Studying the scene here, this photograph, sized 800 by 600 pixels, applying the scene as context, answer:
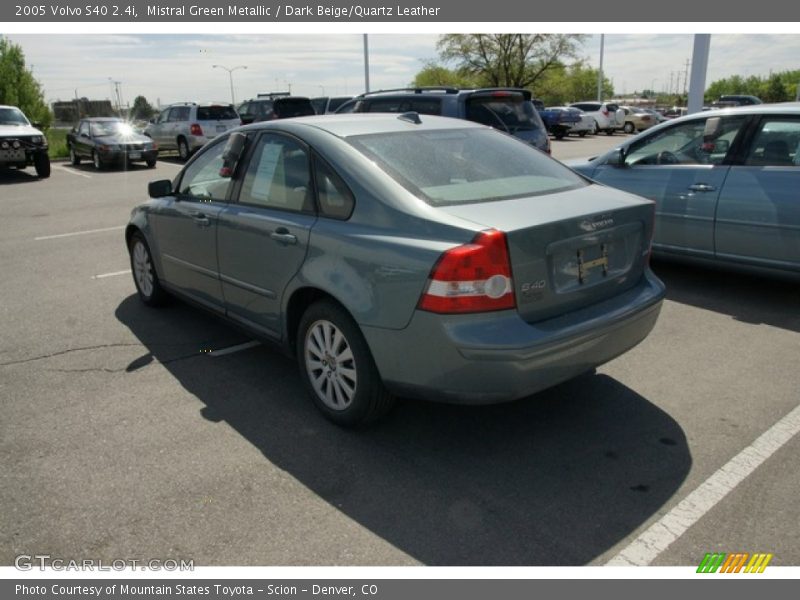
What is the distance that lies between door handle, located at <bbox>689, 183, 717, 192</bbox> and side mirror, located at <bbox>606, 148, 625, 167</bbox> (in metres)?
0.83

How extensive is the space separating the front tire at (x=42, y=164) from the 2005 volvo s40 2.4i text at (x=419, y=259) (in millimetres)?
15033

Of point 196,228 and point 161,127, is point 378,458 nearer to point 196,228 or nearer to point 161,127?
point 196,228

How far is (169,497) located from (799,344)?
424 cm

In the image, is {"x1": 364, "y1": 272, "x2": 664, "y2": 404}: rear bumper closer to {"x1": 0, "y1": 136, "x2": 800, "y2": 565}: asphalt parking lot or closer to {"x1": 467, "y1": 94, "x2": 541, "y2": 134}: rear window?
{"x1": 0, "y1": 136, "x2": 800, "y2": 565}: asphalt parking lot

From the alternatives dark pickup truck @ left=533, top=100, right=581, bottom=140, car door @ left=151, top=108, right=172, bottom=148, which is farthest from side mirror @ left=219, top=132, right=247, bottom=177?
dark pickup truck @ left=533, top=100, right=581, bottom=140

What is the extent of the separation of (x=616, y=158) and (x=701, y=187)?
1056 millimetres

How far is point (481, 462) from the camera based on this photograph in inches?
132

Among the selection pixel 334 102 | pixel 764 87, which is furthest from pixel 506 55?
pixel 764 87

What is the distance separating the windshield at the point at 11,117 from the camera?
1673 centimetres

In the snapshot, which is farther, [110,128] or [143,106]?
[143,106]

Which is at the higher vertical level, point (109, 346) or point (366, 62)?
point (366, 62)

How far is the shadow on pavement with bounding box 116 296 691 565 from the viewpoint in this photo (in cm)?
279

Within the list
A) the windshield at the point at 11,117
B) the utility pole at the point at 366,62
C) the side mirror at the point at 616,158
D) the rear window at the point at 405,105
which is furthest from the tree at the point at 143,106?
the side mirror at the point at 616,158

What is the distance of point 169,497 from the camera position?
311 cm
